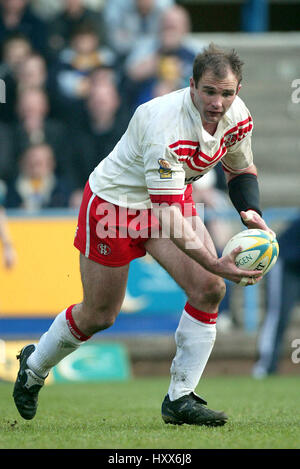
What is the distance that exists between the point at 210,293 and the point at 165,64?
755 cm

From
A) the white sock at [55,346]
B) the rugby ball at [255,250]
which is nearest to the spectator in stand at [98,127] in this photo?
the white sock at [55,346]

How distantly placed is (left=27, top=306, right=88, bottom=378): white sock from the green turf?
0.33 m

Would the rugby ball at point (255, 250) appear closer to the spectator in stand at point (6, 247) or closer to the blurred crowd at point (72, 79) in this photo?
the spectator in stand at point (6, 247)

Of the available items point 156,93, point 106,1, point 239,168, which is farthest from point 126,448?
point 106,1

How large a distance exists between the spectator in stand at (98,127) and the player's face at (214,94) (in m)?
6.59

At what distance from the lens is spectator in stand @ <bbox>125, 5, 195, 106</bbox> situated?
11742 mm

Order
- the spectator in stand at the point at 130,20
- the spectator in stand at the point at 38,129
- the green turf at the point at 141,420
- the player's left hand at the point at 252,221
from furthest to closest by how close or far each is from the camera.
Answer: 1. the spectator in stand at the point at 130,20
2. the spectator in stand at the point at 38,129
3. the player's left hand at the point at 252,221
4. the green turf at the point at 141,420

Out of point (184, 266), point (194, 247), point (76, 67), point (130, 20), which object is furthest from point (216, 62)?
point (130, 20)

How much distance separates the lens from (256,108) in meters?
13.9

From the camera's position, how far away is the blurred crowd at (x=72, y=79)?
10773mm

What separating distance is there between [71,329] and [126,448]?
1262 mm

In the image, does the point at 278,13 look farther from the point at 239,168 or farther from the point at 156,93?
the point at 239,168

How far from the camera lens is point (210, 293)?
4.75m

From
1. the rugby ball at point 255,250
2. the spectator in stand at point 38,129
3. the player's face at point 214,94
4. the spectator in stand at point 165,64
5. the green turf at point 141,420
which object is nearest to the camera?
the green turf at point 141,420
